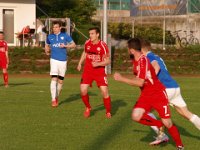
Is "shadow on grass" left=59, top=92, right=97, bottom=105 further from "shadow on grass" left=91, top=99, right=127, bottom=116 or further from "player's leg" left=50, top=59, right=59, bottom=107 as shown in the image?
"shadow on grass" left=91, top=99, right=127, bottom=116

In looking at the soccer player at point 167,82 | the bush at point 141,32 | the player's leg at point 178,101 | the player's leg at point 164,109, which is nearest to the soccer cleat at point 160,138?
the soccer player at point 167,82

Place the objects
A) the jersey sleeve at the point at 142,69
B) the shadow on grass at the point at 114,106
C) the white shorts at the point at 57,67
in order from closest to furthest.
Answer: the jersey sleeve at the point at 142,69, the shadow on grass at the point at 114,106, the white shorts at the point at 57,67

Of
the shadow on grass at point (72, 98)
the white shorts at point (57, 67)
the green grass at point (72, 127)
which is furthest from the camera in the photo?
the shadow on grass at point (72, 98)

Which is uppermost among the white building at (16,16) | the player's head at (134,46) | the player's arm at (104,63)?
the white building at (16,16)

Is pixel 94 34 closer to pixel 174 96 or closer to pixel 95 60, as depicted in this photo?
pixel 95 60

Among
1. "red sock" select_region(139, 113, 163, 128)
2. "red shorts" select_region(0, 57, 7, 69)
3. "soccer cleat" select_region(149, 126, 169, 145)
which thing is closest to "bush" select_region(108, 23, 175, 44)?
"red shorts" select_region(0, 57, 7, 69)

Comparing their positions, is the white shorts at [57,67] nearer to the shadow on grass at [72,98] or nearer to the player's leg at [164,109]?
the shadow on grass at [72,98]

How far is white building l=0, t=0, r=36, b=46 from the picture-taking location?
117ft

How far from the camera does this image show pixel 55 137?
32.7 ft

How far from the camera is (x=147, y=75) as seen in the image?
8547 mm

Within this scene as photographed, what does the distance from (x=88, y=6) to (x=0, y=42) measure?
2412cm

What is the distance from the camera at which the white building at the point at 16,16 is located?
35.5m

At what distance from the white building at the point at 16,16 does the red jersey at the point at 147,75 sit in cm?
2740

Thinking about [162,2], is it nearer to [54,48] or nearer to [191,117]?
[54,48]
